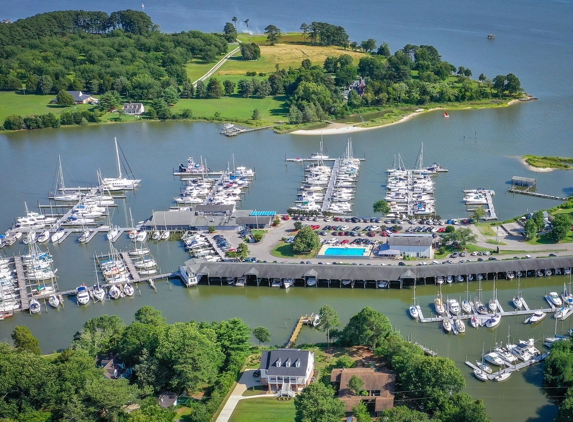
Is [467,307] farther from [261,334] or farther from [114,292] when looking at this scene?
[114,292]

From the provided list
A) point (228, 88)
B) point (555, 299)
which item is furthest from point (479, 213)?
point (228, 88)

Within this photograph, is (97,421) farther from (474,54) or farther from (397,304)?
(474,54)

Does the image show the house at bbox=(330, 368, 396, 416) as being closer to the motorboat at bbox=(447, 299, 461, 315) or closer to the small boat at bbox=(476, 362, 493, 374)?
the small boat at bbox=(476, 362, 493, 374)

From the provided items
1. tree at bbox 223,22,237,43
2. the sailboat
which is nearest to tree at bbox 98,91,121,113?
the sailboat

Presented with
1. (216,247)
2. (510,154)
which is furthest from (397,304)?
(510,154)

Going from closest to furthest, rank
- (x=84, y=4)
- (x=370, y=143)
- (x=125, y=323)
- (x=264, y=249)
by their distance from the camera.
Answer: (x=125, y=323)
(x=264, y=249)
(x=370, y=143)
(x=84, y=4)

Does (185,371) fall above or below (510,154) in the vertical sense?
below

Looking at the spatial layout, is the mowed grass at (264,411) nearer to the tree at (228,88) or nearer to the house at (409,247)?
the house at (409,247)
